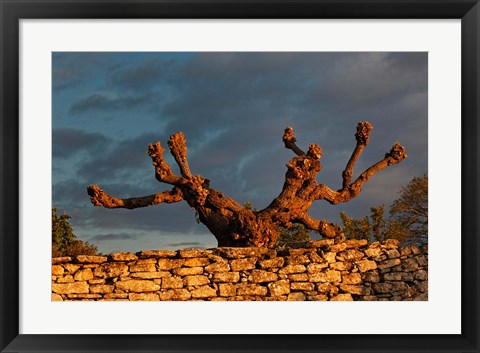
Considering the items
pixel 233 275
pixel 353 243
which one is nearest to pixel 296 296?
pixel 233 275

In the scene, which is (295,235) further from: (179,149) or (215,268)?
(215,268)

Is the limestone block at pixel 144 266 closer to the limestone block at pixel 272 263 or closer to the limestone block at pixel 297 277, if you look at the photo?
the limestone block at pixel 272 263

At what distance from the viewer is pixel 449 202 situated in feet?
19.4

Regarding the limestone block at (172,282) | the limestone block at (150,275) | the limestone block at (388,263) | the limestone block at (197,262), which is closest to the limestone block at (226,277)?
the limestone block at (197,262)

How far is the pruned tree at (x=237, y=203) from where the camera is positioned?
476 inches

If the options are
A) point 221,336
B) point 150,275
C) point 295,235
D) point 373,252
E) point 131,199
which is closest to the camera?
point 221,336

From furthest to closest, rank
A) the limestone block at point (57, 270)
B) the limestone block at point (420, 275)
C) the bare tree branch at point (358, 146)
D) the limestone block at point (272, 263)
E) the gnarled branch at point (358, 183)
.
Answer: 1. the gnarled branch at point (358, 183)
2. the bare tree branch at point (358, 146)
3. the limestone block at point (420, 275)
4. the limestone block at point (272, 263)
5. the limestone block at point (57, 270)

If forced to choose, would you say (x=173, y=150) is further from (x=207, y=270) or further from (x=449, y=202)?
(x=449, y=202)

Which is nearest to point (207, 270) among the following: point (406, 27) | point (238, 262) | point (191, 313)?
point (238, 262)

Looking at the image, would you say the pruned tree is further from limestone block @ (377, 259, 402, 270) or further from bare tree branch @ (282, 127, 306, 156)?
limestone block @ (377, 259, 402, 270)

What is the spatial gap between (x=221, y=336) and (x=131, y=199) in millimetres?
7444

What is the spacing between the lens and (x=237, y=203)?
A: 12.9 metres

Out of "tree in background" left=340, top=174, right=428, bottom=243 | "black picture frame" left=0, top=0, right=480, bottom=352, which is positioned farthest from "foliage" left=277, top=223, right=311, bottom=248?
"black picture frame" left=0, top=0, right=480, bottom=352

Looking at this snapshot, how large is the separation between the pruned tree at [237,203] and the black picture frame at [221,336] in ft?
20.6
